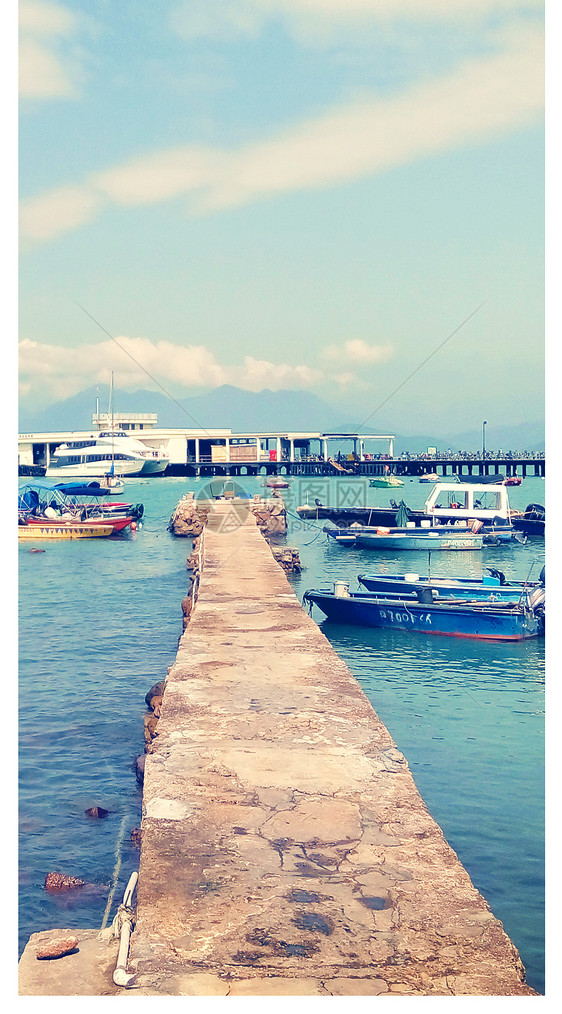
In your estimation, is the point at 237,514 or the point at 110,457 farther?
the point at 110,457

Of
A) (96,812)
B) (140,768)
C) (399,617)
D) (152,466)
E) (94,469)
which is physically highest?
(152,466)

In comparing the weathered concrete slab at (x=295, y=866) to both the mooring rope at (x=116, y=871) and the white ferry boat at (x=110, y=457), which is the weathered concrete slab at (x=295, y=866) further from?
the white ferry boat at (x=110, y=457)

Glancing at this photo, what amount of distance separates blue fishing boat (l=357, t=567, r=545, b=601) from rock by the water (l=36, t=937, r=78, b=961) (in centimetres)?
1920

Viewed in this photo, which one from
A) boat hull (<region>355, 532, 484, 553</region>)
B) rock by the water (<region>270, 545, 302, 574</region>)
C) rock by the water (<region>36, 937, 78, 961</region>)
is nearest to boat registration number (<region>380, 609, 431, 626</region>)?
rock by the water (<region>270, 545, 302, 574</region>)

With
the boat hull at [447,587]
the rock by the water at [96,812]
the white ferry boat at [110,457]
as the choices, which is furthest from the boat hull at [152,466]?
the rock by the water at [96,812]

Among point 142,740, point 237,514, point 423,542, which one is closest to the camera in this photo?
point 142,740

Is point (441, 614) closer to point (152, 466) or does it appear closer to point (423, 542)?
point (423, 542)

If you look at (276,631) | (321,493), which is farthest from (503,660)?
(321,493)

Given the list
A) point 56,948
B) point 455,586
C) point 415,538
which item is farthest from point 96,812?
point 415,538

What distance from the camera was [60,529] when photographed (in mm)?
50188

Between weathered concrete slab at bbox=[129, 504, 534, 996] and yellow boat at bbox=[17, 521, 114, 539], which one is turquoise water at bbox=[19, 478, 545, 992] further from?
yellow boat at bbox=[17, 521, 114, 539]

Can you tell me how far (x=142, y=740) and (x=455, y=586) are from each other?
1291cm

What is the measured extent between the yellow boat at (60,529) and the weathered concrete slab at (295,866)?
1623 inches
